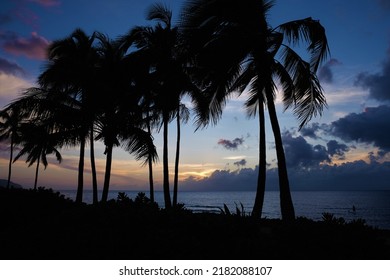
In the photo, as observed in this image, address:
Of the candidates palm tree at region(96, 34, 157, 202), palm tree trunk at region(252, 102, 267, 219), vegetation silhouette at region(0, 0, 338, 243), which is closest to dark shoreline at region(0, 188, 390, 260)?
vegetation silhouette at region(0, 0, 338, 243)

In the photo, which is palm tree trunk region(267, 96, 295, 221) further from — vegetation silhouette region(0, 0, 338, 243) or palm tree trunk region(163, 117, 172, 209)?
palm tree trunk region(163, 117, 172, 209)

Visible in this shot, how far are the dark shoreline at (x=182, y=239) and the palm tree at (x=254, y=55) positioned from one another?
4.53 m

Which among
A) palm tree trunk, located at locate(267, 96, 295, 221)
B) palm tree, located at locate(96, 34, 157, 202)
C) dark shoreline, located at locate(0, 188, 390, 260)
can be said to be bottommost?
dark shoreline, located at locate(0, 188, 390, 260)

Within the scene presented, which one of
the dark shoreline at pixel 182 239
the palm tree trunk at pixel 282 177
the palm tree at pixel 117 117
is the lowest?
the dark shoreline at pixel 182 239

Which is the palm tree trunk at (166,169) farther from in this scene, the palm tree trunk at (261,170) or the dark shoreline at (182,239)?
the dark shoreline at (182,239)

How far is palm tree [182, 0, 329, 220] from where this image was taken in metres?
10.3

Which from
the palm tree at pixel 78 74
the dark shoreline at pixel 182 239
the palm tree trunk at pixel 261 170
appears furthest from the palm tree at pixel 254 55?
the palm tree at pixel 78 74

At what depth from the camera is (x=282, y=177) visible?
10.4 meters

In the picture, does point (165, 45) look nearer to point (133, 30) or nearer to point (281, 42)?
point (133, 30)

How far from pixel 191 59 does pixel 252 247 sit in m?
8.06

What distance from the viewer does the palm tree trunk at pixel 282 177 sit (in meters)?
10.2

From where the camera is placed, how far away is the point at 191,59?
11219mm

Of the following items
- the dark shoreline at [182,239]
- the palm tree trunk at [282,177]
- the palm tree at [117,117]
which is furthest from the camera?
the palm tree at [117,117]

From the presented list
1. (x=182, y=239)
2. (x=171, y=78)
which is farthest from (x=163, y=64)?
(x=182, y=239)
